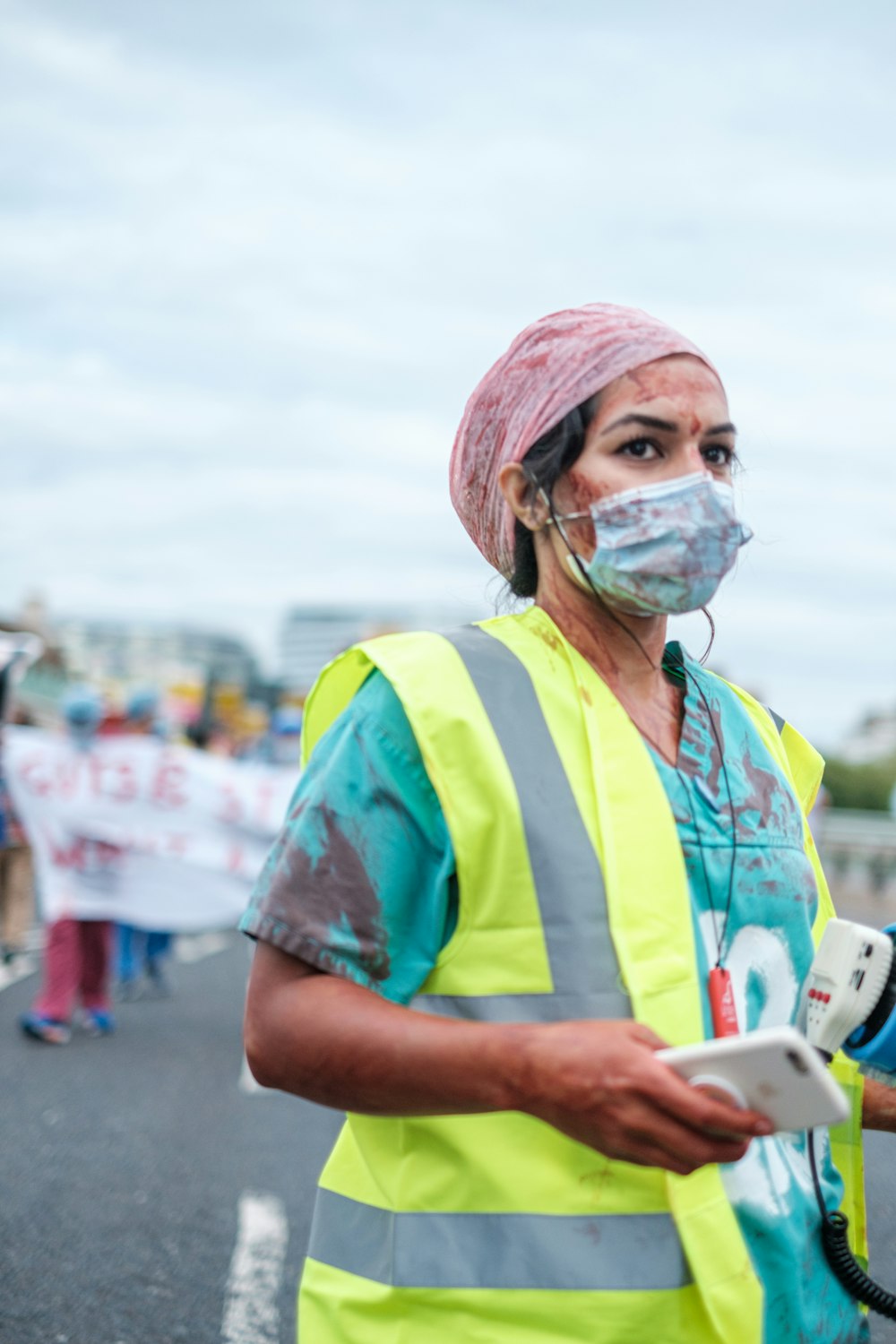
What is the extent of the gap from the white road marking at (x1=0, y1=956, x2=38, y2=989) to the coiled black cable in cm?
951

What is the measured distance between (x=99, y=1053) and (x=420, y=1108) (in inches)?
280

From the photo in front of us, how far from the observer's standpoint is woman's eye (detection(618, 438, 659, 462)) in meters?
1.85

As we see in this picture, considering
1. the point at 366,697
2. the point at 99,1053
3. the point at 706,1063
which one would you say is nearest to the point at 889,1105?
the point at 706,1063

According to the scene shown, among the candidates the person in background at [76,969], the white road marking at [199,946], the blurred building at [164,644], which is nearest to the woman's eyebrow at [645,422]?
the person in background at [76,969]

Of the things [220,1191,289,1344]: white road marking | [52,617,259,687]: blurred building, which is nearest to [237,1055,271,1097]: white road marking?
[220,1191,289,1344]: white road marking

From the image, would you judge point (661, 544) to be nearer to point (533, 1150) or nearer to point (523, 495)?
point (523, 495)

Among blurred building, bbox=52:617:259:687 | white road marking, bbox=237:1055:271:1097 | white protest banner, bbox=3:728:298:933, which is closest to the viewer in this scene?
white road marking, bbox=237:1055:271:1097

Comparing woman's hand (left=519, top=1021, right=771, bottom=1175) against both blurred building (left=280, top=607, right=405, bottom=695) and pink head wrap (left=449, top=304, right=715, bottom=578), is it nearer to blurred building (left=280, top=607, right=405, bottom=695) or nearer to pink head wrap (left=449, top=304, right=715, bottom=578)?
pink head wrap (left=449, top=304, right=715, bottom=578)

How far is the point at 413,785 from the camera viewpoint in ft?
5.22

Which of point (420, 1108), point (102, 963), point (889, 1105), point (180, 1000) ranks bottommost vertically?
point (180, 1000)

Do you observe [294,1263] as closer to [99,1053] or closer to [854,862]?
[99,1053]

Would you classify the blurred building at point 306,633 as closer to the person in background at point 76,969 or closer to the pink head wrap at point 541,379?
the person in background at point 76,969

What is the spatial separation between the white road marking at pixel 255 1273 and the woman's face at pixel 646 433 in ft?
10.1

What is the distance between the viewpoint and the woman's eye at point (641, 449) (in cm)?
185
